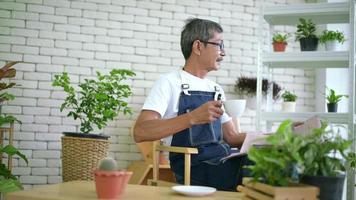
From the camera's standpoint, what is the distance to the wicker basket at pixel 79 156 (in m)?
3.12

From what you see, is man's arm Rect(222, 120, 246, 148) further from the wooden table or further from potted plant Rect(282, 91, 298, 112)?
potted plant Rect(282, 91, 298, 112)

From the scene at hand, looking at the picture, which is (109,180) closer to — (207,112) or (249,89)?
(207,112)

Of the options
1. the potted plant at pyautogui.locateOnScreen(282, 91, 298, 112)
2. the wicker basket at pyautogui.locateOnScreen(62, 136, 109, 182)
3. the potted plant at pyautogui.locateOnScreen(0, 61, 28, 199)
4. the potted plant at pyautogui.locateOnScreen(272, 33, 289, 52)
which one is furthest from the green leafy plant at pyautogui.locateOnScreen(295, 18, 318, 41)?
the potted plant at pyautogui.locateOnScreen(0, 61, 28, 199)

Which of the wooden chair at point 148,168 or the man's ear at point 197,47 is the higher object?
the man's ear at point 197,47

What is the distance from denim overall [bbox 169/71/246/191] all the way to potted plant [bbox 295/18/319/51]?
43.0 inches

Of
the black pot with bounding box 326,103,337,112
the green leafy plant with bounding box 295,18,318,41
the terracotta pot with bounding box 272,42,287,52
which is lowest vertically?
the black pot with bounding box 326,103,337,112

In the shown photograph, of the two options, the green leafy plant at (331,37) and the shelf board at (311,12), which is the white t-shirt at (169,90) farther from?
the green leafy plant at (331,37)

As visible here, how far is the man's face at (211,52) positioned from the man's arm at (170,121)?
1.49ft

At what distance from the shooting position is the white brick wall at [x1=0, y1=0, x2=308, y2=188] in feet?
12.1

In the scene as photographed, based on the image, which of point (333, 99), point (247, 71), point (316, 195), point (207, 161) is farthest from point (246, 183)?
point (247, 71)

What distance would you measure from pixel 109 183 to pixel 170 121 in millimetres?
803


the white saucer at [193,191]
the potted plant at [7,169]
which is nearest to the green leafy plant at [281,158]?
the white saucer at [193,191]

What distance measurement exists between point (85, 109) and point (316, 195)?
2488mm

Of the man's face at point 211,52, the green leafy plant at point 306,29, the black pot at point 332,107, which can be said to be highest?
the green leafy plant at point 306,29
